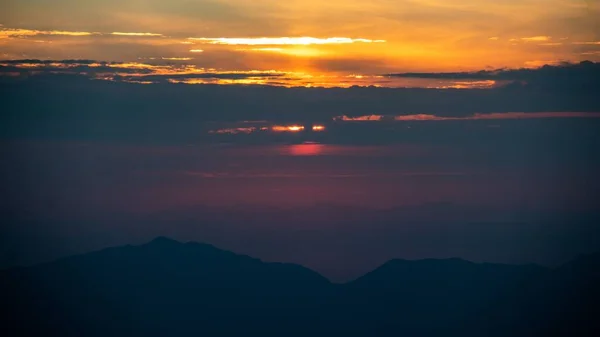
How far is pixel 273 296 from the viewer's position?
71500mm

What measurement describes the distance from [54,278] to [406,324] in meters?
29.9

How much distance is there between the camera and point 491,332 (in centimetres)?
5759

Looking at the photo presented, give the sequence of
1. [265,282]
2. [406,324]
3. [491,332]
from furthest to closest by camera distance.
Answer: [265,282], [406,324], [491,332]

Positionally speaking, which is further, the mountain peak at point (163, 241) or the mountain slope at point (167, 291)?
the mountain peak at point (163, 241)

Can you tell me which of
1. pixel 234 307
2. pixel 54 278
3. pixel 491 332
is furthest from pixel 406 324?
pixel 54 278

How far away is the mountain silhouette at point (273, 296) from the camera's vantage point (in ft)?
→ 184

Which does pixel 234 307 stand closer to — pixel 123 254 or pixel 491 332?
pixel 123 254

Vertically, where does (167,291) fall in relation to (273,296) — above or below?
above

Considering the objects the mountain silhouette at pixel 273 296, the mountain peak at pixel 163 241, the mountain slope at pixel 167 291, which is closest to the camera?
the mountain silhouette at pixel 273 296

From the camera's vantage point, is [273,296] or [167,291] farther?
[167,291]

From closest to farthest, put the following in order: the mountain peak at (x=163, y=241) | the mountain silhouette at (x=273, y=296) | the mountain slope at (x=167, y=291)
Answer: the mountain silhouette at (x=273, y=296) → the mountain slope at (x=167, y=291) → the mountain peak at (x=163, y=241)

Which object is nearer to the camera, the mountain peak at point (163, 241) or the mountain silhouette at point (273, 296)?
the mountain silhouette at point (273, 296)

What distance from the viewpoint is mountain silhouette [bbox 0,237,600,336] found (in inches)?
2202

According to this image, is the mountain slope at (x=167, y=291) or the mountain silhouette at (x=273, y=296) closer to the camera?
the mountain silhouette at (x=273, y=296)
